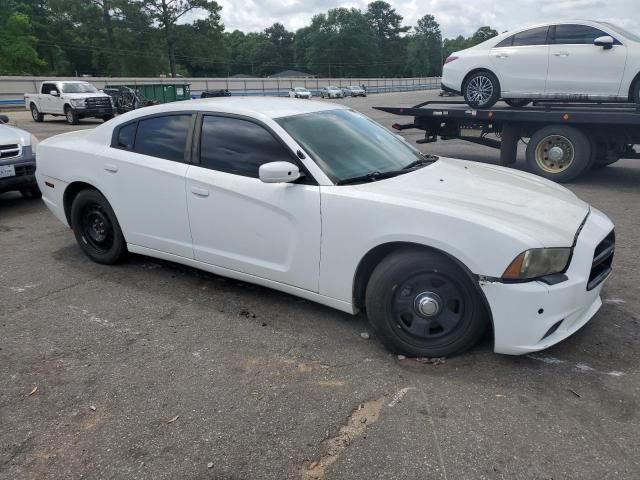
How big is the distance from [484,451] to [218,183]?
8.12ft

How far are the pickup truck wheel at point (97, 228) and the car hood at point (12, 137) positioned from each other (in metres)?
2.87

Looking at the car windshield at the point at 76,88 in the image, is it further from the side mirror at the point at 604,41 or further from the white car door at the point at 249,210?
the white car door at the point at 249,210

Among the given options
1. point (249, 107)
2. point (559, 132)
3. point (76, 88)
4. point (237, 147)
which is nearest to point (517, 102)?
point (559, 132)

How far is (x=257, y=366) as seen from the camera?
322cm

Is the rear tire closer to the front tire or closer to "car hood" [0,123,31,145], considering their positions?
the front tire

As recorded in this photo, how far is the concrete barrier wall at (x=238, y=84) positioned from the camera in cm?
3725

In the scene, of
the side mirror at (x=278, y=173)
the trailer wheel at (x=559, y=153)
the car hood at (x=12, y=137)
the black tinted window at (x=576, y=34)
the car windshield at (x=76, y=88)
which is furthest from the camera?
the car windshield at (x=76, y=88)

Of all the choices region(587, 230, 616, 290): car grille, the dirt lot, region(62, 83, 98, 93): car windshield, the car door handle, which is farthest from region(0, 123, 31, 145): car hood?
region(62, 83, 98, 93): car windshield

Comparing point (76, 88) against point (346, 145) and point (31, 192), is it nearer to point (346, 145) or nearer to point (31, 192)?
point (31, 192)

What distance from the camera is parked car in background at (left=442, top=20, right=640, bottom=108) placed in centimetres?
846

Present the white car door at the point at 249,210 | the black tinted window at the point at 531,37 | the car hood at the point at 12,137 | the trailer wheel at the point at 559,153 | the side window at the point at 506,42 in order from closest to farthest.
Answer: the white car door at the point at 249,210
the car hood at the point at 12,137
the trailer wheel at the point at 559,153
the black tinted window at the point at 531,37
the side window at the point at 506,42

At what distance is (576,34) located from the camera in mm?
8766

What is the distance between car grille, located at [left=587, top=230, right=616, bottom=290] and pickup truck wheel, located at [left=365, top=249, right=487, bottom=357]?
2.30ft

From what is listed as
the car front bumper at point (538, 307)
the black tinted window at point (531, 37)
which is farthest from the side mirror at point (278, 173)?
the black tinted window at point (531, 37)
